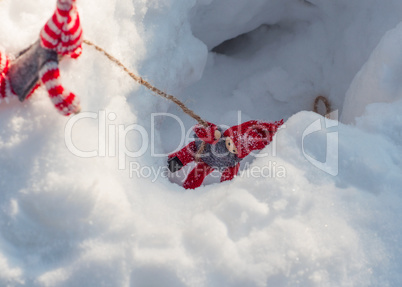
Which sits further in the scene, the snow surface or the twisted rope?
the twisted rope

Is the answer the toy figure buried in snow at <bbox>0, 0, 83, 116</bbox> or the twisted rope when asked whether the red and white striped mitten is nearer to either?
the toy figure buried in snow at <bbox>0, 0, 83, 116</bbox>

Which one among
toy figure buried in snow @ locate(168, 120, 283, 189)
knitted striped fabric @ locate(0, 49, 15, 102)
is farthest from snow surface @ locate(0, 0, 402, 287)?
toy figure buried in snow @ locate(168, 120, 283, 189)

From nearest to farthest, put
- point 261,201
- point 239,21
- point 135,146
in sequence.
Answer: point 261,201 → point 135,146 → point 239,21

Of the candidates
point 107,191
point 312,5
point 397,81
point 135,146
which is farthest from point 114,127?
point 312,5

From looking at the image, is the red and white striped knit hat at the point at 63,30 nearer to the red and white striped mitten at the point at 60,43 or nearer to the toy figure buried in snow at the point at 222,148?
the red and white striped mitten at the point at 60,43

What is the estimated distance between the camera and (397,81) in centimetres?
148

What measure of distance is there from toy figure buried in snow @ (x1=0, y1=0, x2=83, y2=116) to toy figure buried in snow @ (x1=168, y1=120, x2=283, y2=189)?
2.04 ft

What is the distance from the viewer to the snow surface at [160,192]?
3.38 ft

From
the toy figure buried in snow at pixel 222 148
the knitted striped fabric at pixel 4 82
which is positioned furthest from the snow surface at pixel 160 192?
the toy figure buried in snow at pixel 222 148

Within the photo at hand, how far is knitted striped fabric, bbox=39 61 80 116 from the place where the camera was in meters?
1.00

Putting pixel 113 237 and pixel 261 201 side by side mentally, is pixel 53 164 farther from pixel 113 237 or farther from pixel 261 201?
pixel 261 201

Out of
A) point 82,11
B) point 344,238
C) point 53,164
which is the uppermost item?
point 82,11

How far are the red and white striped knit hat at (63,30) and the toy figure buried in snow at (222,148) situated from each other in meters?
0.65

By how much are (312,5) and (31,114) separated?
161 centimetres
